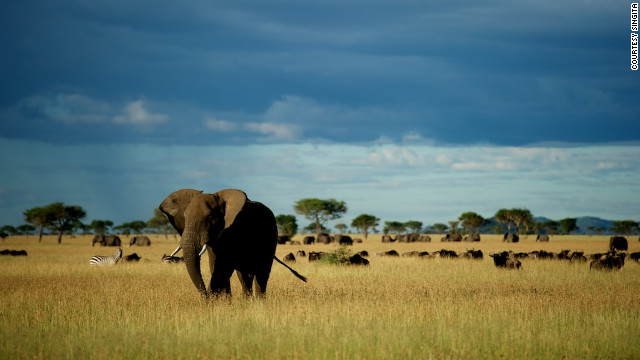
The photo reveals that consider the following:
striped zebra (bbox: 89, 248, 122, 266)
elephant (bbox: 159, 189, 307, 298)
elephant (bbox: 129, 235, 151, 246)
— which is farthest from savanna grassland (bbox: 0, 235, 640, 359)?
elephant (bbox: 129, 235, 151, 246)

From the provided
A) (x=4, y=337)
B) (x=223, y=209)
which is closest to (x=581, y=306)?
(x=223, y=209)

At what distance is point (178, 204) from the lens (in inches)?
592

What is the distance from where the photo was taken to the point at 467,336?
37.0ft

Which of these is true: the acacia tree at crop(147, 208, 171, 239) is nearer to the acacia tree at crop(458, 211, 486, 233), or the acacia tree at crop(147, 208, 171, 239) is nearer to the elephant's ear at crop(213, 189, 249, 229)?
the acacia tree at crop(458, 211, 486, 233)

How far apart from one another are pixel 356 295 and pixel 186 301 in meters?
4.99

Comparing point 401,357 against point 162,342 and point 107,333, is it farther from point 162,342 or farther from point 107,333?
point 107,333

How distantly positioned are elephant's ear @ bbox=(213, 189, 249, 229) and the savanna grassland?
2.08 metres

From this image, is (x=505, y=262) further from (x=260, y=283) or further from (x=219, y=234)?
(x=219, y=234)

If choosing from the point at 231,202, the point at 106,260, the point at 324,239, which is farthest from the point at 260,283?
the point at 324,239

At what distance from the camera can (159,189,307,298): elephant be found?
555 inches

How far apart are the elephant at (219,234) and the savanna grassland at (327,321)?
838mm

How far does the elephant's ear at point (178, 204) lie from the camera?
14.9 meters

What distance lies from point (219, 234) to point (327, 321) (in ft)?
11.6

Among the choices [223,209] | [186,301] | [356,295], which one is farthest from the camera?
[356,295]
